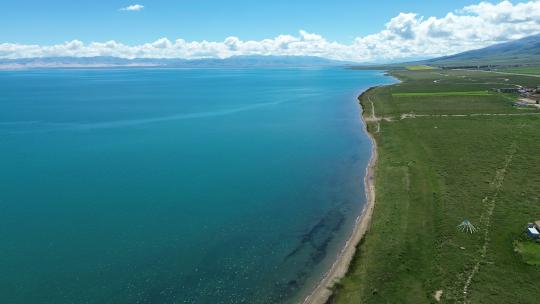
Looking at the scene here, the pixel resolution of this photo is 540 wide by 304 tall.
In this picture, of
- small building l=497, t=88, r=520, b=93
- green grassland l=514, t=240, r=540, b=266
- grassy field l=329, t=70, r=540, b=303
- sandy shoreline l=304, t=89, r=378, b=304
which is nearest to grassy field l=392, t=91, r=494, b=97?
small building l=497, t=88, r=520, b=93

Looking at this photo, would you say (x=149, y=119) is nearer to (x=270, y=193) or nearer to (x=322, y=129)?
(x=322, y=129)

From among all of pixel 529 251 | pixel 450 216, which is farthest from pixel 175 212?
pixel 529 251

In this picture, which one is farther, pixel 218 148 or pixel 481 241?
pixel 218 148

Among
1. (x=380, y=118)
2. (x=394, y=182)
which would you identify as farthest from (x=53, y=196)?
(x=380, y=118)

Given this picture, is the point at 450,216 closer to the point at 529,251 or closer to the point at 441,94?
the point at 529,251

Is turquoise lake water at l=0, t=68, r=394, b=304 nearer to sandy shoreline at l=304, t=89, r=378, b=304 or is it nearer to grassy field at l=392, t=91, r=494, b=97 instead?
sandy shoreline at l=304, t=89, r=378, b=304

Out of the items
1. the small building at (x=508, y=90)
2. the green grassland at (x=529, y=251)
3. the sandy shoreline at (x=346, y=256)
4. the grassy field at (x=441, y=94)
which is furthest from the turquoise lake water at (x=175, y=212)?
the small building at (x=508, y=90)

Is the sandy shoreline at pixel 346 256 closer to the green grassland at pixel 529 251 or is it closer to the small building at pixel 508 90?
the green grassland at pixel 529 251
